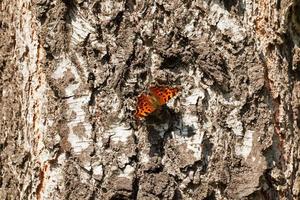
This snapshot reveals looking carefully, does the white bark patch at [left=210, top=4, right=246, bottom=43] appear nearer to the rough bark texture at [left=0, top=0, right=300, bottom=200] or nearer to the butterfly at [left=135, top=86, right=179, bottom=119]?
the rough bark texture at [left=0, top=0, right=300, bottom=200]

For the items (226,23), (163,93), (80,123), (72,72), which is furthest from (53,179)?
(226,23)

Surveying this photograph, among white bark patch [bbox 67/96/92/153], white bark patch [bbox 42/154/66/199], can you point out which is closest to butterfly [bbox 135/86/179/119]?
white bark patch [bbox 67/96/92/153]

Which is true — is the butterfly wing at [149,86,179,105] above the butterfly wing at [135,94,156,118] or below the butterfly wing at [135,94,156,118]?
above

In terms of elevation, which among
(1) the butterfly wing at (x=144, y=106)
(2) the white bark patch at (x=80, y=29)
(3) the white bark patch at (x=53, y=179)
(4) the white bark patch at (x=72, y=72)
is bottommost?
(3) the white bark patch at (x=53, y=179)

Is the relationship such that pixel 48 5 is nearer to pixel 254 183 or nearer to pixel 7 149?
pixel 7 149

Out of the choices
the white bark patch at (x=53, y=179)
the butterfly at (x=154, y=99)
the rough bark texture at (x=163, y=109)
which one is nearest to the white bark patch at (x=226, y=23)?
the rough bark texture at (x=163, y=109)

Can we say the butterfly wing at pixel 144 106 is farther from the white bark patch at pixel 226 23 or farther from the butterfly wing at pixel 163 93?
the white bark patch at pixel 226 23
